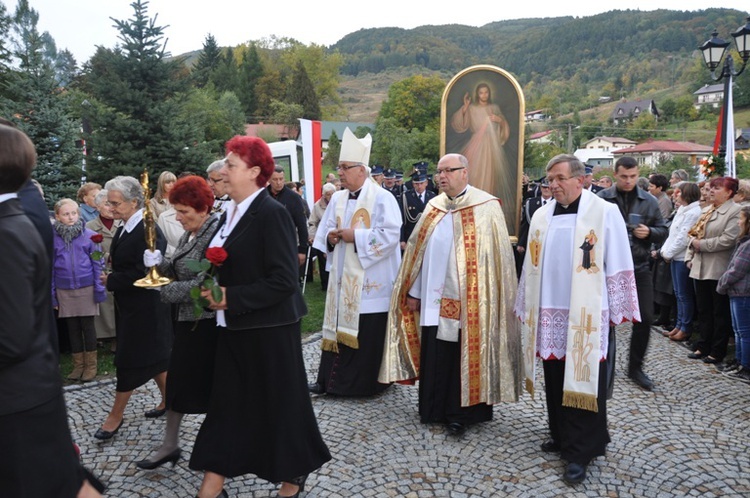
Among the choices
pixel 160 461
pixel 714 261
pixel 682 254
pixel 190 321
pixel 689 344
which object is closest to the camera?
pixel 190 321

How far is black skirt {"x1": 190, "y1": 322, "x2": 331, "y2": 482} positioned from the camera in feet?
10.8

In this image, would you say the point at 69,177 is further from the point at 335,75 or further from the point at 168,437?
the point at 335,75

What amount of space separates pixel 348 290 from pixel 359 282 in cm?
13

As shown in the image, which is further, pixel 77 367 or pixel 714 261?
pixel 714 261

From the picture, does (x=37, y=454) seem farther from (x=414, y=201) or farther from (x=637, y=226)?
(x=414, y=201)

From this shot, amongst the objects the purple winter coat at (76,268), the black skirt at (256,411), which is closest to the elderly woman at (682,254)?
the black skirt at (256,411)

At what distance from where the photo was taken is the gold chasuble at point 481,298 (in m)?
4.68

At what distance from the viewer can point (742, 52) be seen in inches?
411

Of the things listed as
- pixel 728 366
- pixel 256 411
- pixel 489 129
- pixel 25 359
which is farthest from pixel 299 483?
pixel 489 129

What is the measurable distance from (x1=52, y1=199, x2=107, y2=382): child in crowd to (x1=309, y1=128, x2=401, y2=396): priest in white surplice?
231 cm

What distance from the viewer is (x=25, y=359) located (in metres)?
2.11

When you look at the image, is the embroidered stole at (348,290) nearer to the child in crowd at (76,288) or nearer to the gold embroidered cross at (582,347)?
the gold embroidered cross at (582,347)

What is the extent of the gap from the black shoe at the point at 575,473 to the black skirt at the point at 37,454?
2896 millimetres

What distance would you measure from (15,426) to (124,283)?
221 cm
